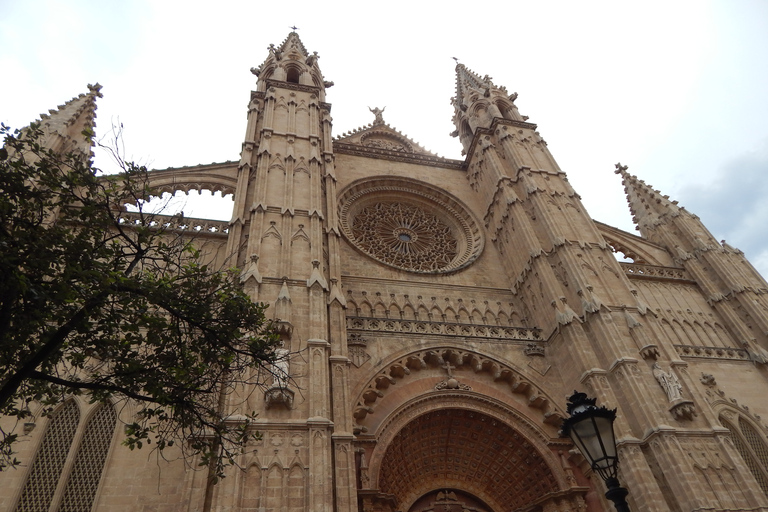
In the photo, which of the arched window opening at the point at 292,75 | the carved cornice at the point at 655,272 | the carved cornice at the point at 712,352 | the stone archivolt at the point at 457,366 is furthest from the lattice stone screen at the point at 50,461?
the carved cornice at the point at 655,272

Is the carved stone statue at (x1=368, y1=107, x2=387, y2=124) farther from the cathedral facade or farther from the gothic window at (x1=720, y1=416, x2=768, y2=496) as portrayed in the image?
the gothic window at (x1=720, y1=416, x2=768, y2=496)

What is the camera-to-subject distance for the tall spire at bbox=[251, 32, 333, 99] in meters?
21.7

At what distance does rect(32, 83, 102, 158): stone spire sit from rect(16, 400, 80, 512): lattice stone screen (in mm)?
7688

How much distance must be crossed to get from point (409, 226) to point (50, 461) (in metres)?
13.2

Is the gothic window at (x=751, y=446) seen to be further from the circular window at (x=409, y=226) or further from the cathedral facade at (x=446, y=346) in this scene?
the circular window at (x=409, y=226)

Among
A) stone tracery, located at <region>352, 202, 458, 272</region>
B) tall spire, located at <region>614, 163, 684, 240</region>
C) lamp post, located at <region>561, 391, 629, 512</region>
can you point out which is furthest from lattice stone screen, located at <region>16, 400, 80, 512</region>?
tall spire, located at <region>614, 163, 684, 240</region>

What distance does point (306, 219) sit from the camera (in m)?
14.6

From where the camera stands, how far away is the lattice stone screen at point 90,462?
31.8ft

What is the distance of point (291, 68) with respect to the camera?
915 inches

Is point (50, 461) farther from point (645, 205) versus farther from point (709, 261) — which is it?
point (645, 205)

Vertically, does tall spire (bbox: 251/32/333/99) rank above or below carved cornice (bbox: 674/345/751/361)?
above

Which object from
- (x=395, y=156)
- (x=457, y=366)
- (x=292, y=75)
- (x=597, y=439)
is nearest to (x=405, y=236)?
(x=395, y=156)

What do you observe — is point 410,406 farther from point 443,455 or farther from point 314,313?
point 314,313

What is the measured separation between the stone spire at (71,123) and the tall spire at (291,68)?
6295 mm
